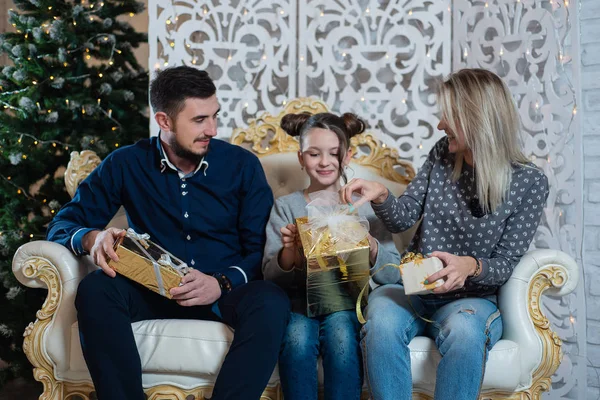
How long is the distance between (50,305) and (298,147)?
1.12 metres

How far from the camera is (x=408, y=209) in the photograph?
2.20 m

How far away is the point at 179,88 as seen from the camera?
221 cm

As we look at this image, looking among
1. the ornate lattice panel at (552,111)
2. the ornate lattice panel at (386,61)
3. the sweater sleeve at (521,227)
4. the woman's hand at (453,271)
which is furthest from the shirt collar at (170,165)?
the ornate lattice panel at (552,111)

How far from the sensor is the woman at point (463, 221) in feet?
6.00

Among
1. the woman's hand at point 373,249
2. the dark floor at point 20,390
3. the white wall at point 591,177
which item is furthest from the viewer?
the dark floor at point 20,390

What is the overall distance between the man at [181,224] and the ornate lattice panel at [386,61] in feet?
Answer: 2.29

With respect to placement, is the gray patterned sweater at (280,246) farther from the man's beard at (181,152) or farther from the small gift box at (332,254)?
the man's beard at (181,152)

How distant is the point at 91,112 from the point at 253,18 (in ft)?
2.95

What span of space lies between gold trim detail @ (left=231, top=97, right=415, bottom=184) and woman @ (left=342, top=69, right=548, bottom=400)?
1.53 ft

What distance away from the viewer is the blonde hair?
2.01 meters

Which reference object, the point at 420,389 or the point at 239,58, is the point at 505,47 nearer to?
the point at 239,58

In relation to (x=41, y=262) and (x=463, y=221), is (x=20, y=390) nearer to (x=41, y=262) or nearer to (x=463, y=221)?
(x=41, y=262)

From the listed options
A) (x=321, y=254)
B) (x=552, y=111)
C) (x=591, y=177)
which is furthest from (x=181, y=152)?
(x=591, y=177)

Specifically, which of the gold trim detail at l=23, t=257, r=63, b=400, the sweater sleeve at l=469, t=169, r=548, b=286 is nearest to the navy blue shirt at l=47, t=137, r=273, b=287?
the gold trim detail at l=23, t=257, r=63, b=400
